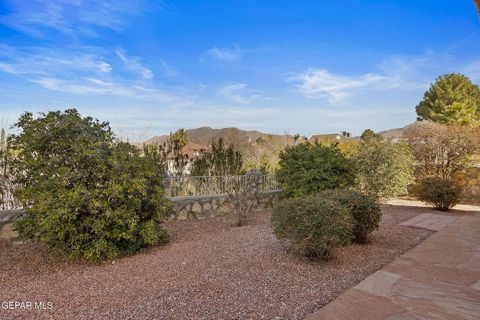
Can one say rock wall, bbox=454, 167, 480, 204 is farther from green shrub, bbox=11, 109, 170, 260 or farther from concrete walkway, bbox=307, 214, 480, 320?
green shrub, bbox=11, 109, 170, 260

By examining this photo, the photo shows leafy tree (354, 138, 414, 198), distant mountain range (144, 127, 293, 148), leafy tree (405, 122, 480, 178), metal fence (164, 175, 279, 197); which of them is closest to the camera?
metal fence (164, 175, 279, 197)

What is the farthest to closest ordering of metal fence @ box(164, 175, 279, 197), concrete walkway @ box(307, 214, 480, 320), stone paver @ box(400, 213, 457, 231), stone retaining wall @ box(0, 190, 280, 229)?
metal fence @ box(164, 175, 279, 197), stone retaining wall @ box(0, 190, 280, 229), stone paver @ box(400, 213, 457, 231), concrete walkway @ box(307, 214, 480, 320)

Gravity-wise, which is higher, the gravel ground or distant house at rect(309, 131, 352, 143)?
distant house at rect(309, 131, 352, 143)

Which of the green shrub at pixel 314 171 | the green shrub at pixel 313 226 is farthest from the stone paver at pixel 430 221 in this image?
the green shrub at pixel 313 226

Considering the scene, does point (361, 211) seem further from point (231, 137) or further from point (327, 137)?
point (327, 137)

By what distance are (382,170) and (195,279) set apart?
7335 millimetres

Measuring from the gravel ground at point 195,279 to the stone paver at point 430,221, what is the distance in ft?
2.70

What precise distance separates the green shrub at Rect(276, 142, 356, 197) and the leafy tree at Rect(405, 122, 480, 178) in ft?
17.3

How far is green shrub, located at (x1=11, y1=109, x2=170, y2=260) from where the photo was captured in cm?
399

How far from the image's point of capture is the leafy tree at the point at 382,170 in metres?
9.05

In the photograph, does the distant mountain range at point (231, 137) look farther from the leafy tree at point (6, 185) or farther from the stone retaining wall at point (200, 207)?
the leafy tree at point (6, 185)

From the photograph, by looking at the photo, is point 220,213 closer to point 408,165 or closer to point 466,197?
point 408,165

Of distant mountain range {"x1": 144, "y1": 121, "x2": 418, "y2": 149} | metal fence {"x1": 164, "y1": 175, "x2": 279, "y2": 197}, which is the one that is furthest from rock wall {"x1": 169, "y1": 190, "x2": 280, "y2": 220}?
distant mountain range {"x1": 144, "y1": 121, "x2": 418, "y2": 149}

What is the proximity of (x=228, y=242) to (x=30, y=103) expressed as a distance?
520 centimetres
